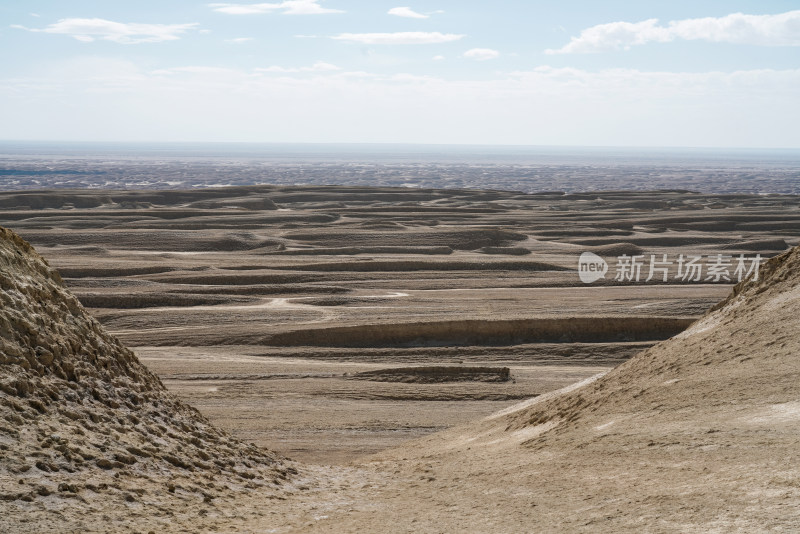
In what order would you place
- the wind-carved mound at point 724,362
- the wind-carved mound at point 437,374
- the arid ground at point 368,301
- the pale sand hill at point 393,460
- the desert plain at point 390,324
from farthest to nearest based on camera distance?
the wind-carved mound at point 437,374 → the arid ground at point 368,301 → the wind-carved mound at point 724,362 → the desert plain at point 390,324 → the pale sand hill at point 393,460

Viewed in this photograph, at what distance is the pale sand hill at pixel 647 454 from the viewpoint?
7426mm

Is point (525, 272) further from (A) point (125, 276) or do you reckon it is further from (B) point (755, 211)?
(B) point (755, 211)

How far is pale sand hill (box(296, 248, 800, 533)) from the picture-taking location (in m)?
7.43

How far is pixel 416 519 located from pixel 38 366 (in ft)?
14.0

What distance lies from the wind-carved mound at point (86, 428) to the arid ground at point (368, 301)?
13.0 feet

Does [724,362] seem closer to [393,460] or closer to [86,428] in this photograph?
[393,460]

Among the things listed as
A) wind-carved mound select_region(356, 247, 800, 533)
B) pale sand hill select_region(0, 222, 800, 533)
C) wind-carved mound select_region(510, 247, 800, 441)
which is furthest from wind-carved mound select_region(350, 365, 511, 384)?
pale sand hill select_region(0, 222, 800, 533)

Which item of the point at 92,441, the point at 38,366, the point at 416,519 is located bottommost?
the point at 416,519

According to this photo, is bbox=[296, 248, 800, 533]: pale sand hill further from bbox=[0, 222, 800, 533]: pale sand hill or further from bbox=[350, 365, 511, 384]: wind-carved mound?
bbox=[350, 365, 511, 384]: wind-carved mound

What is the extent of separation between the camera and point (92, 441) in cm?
860

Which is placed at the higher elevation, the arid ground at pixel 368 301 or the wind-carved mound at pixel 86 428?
the wind-carved mound at pixel 86 428

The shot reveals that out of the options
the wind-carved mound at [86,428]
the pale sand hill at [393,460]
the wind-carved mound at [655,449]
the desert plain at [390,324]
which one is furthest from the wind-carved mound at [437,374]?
the wind-carved mound at [86,428]

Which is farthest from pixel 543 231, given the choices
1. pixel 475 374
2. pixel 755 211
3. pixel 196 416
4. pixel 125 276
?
pixel 196 416

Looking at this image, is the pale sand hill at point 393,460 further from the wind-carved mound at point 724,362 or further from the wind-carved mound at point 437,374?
the wind-carved mound at point 437,374
